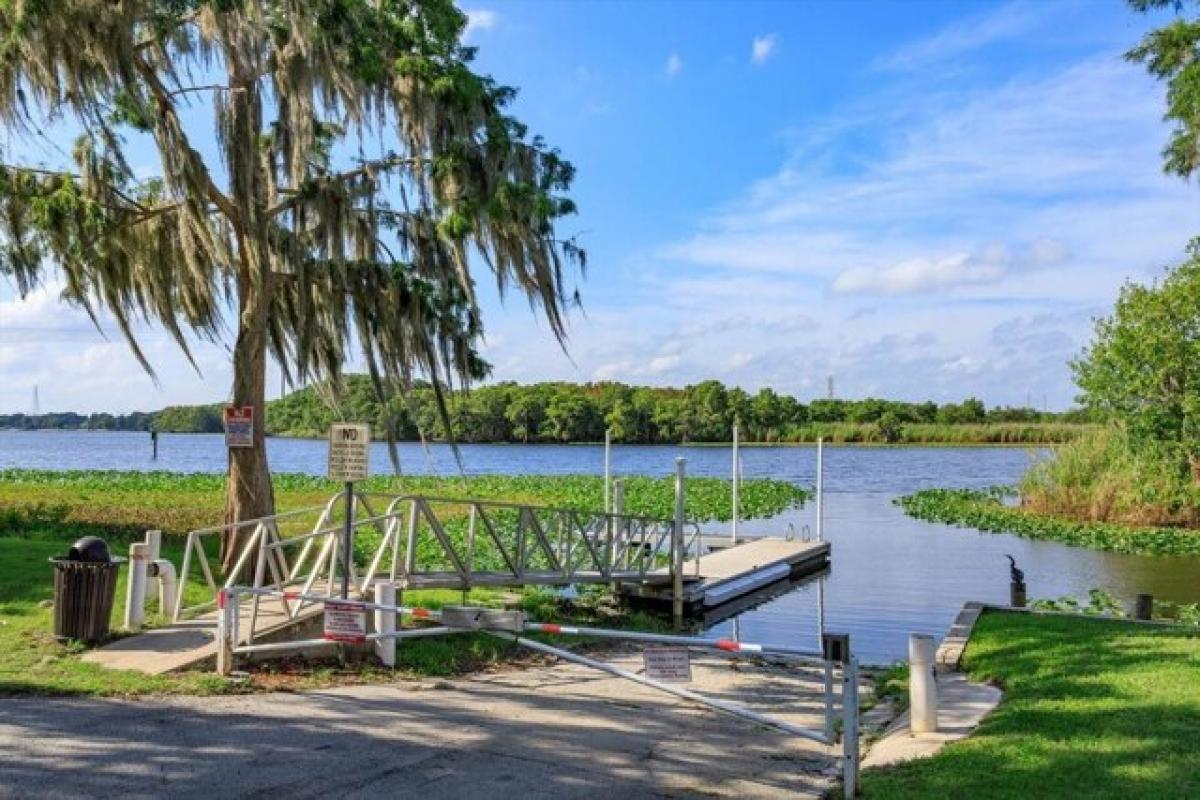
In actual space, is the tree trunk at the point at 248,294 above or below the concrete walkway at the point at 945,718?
above

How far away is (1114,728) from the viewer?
6.98 meters

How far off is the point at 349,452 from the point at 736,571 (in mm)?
12553

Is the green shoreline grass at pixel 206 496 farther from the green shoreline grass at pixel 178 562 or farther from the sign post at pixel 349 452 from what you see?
the sign post at pixel 349 452

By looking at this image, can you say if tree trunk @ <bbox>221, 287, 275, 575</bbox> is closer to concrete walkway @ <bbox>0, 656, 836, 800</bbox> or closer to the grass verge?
the grass verge

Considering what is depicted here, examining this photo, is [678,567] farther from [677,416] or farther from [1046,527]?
[677,416]

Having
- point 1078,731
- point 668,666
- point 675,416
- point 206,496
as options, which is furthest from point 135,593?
point 675,416

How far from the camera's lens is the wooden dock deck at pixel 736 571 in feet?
57.1

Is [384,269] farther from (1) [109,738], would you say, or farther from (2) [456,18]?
(1) [109,738]

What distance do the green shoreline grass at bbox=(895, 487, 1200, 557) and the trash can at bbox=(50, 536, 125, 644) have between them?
22.5m

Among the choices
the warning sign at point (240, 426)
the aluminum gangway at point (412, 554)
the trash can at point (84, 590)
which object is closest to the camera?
the trash can at point (84, 590)

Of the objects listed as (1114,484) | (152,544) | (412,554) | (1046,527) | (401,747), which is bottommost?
(1046,527)

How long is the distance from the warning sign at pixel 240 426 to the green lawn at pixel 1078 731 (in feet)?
29.4

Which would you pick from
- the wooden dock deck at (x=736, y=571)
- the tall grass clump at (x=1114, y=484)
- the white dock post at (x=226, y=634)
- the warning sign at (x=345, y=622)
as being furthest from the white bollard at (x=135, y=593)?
the tall grass clump at (x=1114, y=484)

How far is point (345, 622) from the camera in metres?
8.56
